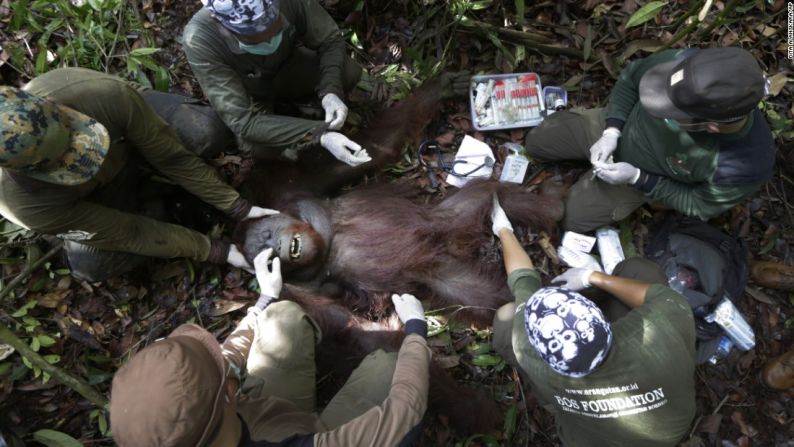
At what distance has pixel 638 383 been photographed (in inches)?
94.4

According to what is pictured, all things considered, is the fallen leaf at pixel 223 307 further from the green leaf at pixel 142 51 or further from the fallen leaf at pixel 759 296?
the fallen leaf at pixel 759 296

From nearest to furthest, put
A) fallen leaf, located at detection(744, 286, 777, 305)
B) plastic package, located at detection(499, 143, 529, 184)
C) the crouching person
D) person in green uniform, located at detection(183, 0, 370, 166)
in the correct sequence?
the crouching person
person in green uniform, located at detection(183, 0, 370, 166)
fallen leaf, located at detection(744, 286, 777, 305)
plastic package, located at detection(499, 143, 529, 184)

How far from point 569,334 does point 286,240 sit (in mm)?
2252

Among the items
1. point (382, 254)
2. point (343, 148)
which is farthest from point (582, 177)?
point (343, 148)

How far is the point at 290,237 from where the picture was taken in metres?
3.66

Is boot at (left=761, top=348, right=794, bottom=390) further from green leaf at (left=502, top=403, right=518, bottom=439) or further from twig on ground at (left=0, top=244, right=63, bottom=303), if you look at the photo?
twig on ground at (left=0, top=244, right=63, bottom=303)

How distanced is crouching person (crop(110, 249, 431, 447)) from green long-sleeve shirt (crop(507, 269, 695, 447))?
2.67 ft

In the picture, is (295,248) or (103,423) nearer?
(103,423)

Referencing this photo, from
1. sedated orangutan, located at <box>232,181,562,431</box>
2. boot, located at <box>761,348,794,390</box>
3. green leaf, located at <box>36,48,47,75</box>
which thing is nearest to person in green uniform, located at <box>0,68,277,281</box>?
sedated orangutan, located at <box>232,181,562,431</box>

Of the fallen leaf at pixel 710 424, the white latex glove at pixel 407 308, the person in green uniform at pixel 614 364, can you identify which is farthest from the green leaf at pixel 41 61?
the fallen leaf at pixel 710 424

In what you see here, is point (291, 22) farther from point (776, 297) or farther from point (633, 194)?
point (776, 297)

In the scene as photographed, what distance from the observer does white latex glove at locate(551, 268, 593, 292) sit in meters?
3.50

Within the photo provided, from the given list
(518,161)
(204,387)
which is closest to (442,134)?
(518,161)

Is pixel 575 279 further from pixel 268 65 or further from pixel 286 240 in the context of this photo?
pixel 268 65
